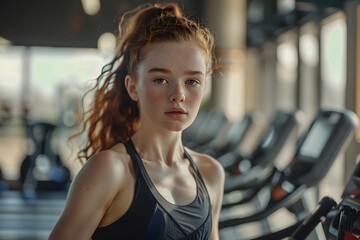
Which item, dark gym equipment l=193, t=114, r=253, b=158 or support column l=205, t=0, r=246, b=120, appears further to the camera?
support column l=205, t=0, r=246, b=120

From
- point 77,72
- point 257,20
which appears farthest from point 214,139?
point 77,72

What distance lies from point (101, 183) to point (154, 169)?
0.17m

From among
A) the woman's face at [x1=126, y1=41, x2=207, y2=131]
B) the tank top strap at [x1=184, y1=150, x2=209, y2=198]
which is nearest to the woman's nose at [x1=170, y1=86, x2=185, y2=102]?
the woman's face at [x1=126, y1=41, x2=207, y2=131]

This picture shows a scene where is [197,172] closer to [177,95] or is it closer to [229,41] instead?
[177,95]

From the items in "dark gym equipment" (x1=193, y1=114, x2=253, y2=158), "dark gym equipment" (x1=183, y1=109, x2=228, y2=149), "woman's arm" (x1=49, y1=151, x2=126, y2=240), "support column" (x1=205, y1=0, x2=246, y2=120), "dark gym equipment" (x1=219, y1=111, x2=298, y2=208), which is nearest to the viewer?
"woman's arm" (x1=49, y1=151, x2=126, y2=240)

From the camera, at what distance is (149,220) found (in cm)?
128

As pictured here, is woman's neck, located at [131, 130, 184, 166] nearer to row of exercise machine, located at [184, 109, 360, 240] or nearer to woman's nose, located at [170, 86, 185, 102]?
woman's nose, located at [170, 86, 185, 102]

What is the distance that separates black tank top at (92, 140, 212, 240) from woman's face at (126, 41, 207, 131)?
0.34 feet

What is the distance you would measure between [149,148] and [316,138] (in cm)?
166

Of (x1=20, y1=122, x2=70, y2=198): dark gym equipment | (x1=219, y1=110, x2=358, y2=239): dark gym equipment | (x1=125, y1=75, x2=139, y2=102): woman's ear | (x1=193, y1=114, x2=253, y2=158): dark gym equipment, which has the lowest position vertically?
(x1=20, y1=122, x2=70, y2=198): dark gym equipment

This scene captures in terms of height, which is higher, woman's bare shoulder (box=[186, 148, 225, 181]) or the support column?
woman's bare shoulder (box=[186, 148, 225, 181])

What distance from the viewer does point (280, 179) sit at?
3.08 meters

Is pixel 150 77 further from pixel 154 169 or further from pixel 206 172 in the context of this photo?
pixel 206 172

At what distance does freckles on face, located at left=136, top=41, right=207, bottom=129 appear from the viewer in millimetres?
1320
